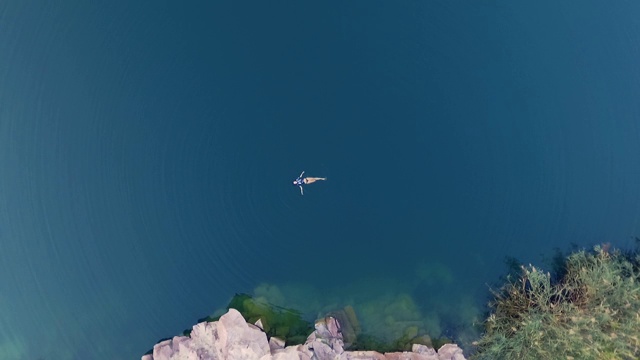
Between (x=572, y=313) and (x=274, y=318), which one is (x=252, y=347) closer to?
(x=274, y=318)

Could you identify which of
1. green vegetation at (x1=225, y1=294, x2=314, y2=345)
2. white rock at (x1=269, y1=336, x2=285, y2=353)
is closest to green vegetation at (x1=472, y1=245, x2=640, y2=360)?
green vegetation at (x1=225, y1=294, x2=314, y2=345)

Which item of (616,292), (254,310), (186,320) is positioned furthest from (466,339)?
(186,320)

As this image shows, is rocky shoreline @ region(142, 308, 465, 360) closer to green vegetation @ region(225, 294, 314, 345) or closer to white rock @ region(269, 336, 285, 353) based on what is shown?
white rock @ region(269, 336, 285, 353)

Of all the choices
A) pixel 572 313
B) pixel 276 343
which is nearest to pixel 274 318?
pixel 276 343

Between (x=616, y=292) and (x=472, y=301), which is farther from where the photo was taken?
(x=472, y=301)

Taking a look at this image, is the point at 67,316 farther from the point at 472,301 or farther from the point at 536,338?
the point at 536,338
